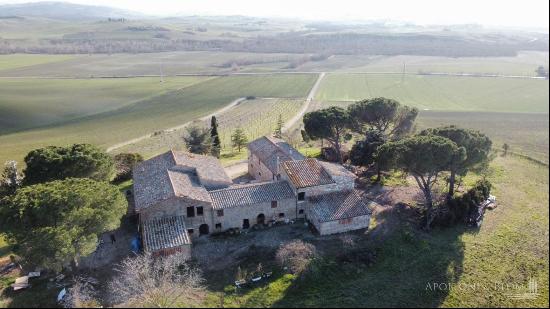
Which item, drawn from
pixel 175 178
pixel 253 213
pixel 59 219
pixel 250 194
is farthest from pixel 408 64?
pixel 59 219

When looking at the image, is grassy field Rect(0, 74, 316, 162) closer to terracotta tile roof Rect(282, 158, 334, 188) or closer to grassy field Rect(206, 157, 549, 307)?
terracotta tile roof Rect(282, 158, 334, 188)

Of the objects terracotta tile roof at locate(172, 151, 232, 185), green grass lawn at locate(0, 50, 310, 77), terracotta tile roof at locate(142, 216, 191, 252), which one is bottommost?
terracotta tile roof at locate(142, 216, 191, 252)

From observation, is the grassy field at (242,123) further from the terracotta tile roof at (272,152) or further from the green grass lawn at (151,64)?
the green grass lawn at (151,64)

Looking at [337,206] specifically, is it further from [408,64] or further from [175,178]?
[408,64]

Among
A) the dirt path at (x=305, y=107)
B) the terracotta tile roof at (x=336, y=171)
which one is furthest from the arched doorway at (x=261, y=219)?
the dirt path at (x=305, y=107)

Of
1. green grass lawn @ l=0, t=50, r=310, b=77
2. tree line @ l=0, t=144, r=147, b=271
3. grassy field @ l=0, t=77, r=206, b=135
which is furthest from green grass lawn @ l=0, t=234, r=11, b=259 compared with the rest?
green grass lawn @ l=0, t=50, r=310, b=77

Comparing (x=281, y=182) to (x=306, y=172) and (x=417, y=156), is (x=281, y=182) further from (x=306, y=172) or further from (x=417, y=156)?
(x=417, y=156)
